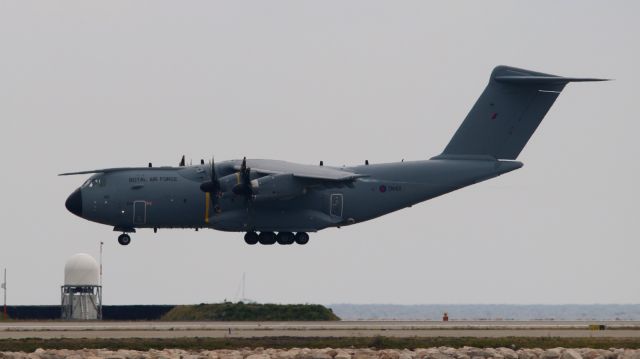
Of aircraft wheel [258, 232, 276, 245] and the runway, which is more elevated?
aircraft wheel [258, 232, 276, 245]

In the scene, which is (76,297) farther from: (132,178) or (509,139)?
(509,139)

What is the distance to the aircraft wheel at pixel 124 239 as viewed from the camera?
191 ft

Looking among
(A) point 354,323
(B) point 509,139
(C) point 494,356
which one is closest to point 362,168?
(B) point 509,139

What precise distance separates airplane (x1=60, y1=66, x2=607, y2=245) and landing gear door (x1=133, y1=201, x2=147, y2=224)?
4 centimetres

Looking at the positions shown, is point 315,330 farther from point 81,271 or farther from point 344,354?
point 81,271

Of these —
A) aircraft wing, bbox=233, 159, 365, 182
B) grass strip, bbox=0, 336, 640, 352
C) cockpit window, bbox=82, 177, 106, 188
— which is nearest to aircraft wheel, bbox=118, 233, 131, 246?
cockpit window, bbox=82, 177, 106, 188

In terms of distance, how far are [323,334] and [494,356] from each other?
6527 mm

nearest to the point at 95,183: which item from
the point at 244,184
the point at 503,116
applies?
the point at 244,184

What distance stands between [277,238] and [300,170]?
3540mm

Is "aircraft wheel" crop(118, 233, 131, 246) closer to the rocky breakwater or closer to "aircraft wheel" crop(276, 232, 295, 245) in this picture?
"aircraft wheel" crop(276, 232, 295, 245)

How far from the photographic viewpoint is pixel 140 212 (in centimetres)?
5662

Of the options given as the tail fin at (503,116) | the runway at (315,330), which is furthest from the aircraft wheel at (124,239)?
the tail fin at (503,116)

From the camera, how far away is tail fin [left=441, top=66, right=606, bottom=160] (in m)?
58.8

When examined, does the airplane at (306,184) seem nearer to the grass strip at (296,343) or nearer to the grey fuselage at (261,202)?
the grey fuselage at (261,202)
